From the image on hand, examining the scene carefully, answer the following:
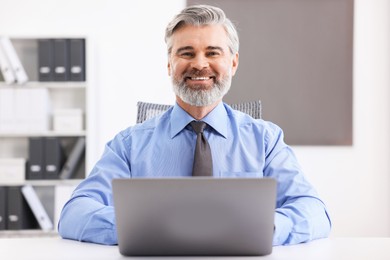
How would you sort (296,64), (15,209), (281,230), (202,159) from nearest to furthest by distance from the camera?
(281,230)
(202,159)
(15,209)
(296,64)

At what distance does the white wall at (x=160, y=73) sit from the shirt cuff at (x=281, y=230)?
2967mm

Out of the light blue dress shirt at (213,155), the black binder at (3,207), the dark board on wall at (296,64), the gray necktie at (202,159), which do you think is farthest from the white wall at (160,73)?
the gray necktie at (202,159)

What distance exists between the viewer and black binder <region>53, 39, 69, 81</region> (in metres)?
4.07

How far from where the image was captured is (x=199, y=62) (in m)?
1.90

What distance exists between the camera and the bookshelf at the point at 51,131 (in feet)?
13.4

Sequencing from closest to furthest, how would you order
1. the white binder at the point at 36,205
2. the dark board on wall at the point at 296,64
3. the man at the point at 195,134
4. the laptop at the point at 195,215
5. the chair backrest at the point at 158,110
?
1. the laptop at the point at 195,215
2. the man at the point at 195,134
3. the chair backrest at the point at 158,110
4. the white binder at the point at 36,205
5. the dark board on wall at the point at 296,64

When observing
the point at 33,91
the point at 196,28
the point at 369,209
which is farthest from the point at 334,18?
the point at 196,28

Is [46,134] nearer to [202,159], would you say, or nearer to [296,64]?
[296,64]

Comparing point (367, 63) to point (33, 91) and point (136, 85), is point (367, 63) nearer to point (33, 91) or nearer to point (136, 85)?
point (136, 85)

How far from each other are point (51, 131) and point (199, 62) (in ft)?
8.07

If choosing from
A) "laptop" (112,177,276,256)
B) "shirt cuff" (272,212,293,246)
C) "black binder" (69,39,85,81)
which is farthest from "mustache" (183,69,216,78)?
"black binder" (69,39,85,81)

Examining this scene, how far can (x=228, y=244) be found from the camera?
3.88 feet

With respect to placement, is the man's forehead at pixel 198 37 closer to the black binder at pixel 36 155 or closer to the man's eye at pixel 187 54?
the man's eye at pixel 187 54

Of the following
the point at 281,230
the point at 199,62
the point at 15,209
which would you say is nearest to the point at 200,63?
the point at 199,62
